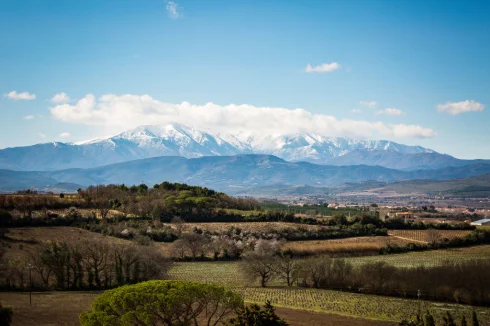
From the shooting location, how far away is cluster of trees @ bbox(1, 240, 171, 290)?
64.4 metres

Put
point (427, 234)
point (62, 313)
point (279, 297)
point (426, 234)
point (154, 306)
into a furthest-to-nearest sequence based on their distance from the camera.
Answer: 1. point (426, 234)
2. point (427, 234)
3. point (279, 297)
4. point (62, 313)
5. point (154, 306)

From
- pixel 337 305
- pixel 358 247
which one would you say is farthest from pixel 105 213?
pixel 337 305

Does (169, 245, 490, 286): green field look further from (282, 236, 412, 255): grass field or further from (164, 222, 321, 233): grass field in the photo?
(164, 222, 321, 233): grass field

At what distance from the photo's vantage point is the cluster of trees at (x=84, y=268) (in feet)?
211

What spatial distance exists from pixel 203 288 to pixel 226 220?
84.7 meters

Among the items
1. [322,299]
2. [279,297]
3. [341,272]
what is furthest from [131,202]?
[322,299]

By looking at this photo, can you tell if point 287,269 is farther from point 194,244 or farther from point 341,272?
point 194,244

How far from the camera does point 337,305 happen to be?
5853 centimetres

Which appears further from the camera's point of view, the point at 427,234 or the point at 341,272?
the point at 427,234

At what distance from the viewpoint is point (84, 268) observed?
234 feet

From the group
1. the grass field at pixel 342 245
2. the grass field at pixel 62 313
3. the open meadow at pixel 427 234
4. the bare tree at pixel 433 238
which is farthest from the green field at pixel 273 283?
the grass field at pixel 62 313

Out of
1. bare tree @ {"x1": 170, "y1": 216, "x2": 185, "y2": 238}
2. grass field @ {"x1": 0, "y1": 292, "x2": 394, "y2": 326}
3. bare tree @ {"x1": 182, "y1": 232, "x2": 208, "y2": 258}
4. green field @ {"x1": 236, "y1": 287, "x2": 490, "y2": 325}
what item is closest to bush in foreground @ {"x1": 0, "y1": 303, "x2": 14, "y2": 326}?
grass field @ {"x1": 0, "y1": 292, "x2": 394, "y2": 326}

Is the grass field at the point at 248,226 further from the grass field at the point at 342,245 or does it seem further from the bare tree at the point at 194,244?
the bare tree at the point at 194,244

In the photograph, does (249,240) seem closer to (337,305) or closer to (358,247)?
(358,247)
